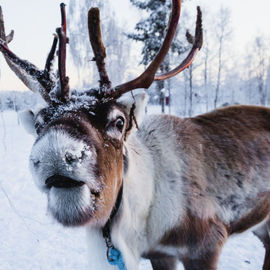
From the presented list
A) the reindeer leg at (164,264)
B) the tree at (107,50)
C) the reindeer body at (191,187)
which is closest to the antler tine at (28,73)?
the reindeer body at (191,187)

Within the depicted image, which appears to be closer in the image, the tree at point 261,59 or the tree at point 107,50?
the tree at point 107,50

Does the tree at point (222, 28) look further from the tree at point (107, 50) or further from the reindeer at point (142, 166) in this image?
the reindeer at point (142, 166)

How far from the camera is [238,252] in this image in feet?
12.4

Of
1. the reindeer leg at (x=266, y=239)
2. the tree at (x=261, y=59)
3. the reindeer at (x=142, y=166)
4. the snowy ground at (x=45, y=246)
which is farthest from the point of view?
the tree at (x=261, y=59)

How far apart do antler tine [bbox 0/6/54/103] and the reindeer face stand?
0.92 feet

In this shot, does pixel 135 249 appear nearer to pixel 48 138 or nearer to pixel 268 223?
pixel 48 138

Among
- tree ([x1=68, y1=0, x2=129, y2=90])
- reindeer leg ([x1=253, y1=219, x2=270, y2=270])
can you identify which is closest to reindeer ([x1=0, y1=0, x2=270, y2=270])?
reindeer leg ([x1=253, y1=219, x2=270, y2=270])

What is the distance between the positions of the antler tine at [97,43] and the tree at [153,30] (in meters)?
12.5

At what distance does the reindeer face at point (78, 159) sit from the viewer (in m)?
1.19

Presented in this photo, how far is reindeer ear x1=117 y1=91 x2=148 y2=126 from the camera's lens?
66.3 inches

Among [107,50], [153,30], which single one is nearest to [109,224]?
[153,30]

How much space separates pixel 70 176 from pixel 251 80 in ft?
140

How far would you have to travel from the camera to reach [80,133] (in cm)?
128

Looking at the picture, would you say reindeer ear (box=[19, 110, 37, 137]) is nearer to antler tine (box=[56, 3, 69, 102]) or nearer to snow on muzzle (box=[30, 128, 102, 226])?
antler tine (box=[56, 3, 69, 102])
